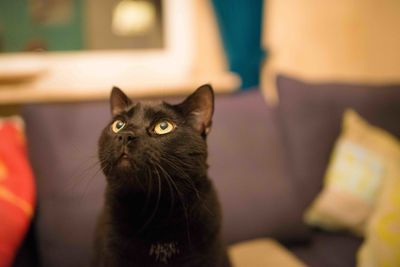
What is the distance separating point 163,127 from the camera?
2.38 feet

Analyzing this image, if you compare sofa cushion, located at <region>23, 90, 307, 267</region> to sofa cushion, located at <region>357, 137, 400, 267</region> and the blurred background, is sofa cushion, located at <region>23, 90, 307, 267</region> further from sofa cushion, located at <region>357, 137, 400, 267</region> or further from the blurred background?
sofa cushion, located at <region>357, 137, 400, 267</region>

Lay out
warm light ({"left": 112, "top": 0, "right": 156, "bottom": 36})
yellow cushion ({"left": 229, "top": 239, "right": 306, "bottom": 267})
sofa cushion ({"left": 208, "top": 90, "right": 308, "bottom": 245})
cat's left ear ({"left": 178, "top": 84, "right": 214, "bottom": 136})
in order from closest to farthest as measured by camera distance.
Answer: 1. cat's left ear ({"left": 178, "top": 84, "right": 214, "bottom": 136})
2. yellow cushion ({"left": 229, "top": 239, "right": 306, "bottom": 267})
3. sofa cushion ({"left": 208, "top": 90, "right": 308, "bottom": 245})
4. warm light ({"left": 112, "top": 0, "right": 156, "bottom": 36})

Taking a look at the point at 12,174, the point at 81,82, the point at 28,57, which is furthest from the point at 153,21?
the point at 12,174

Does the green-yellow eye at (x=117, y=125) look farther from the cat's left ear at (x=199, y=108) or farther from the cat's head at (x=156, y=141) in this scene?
the cat's left ear at (x=199, y=108)

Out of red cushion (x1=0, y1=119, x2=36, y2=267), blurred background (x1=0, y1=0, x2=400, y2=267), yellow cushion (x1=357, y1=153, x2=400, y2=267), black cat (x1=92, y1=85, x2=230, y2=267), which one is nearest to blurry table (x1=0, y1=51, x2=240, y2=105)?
blurred background (x1=0, y1=0, x2=400, y2=267)

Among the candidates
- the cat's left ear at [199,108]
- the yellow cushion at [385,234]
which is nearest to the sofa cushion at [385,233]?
the yellow cushion at [385,234]

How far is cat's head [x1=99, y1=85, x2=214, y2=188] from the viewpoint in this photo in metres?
0.67

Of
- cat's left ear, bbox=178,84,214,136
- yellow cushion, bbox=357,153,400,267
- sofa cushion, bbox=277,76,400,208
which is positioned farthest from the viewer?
sofa cushion, bbox=277,76,400,208

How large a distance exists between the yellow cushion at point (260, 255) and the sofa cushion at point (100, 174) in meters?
0.05

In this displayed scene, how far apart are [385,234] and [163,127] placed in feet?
2.32

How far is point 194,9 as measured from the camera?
5.36 ft

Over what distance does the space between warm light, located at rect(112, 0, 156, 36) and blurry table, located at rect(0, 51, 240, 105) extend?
11 centimetres

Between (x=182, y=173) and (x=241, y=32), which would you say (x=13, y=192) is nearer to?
(x=182, y=173)

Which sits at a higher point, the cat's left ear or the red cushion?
the cat's left ear
